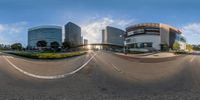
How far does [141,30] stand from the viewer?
137 metres

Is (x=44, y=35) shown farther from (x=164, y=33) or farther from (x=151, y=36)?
(x=164, y=33)

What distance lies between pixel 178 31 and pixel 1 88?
6495 inches

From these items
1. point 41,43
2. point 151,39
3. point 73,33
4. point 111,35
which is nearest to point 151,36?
point 151,39

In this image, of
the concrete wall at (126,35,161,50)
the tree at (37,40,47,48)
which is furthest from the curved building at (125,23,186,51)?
the tree at (37,40,47,48)

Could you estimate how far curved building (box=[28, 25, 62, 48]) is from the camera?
17375 mm

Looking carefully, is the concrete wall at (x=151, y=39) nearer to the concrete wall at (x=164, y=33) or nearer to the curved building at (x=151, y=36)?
the curved building at (x=151, y=36)

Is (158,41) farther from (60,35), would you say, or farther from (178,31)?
(60,35)

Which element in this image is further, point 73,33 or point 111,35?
point 111,35

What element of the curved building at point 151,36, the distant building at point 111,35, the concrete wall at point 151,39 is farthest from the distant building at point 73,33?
the concrete wall at point 151,39

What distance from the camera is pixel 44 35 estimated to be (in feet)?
60.6

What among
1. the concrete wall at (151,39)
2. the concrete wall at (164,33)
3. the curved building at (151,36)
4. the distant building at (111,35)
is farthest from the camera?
the concrete wall at (164,33)

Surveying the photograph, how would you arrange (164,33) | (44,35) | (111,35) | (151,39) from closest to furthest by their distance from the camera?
(44,35)
(111,35)
(151,39)
(164,33)

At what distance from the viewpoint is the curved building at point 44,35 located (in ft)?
57.0

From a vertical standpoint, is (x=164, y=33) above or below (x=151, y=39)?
above
